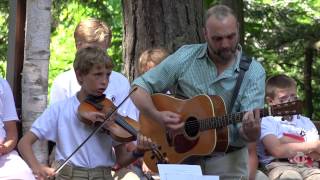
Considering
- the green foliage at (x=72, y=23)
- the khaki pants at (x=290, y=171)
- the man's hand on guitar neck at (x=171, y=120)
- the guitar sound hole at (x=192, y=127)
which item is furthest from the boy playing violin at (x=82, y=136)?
the green foliage at (x=72, y=23)

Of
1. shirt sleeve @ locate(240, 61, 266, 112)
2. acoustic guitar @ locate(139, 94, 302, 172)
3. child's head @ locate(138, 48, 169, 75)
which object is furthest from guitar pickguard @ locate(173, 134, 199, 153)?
child's head @ locate(138, 48, 169, 75)

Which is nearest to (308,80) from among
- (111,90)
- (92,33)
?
(92,33)

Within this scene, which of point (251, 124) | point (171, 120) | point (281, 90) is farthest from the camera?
point (281, 90)

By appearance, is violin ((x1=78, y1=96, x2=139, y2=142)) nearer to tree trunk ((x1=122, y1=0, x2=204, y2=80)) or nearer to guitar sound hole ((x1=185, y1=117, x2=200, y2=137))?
guitar sound hole ((x1=185, y1=117, x2=200, y2=137))

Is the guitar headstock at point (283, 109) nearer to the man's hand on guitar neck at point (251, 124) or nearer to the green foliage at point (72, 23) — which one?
the man's hand on guitar neck at point (251, 124)

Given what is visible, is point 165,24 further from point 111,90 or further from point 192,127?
point 192,127

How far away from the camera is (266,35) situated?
464 inches

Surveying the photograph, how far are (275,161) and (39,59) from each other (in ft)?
7.27

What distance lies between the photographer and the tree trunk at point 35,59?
5.07 metres

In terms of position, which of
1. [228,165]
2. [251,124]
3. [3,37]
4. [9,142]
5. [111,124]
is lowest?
[3,37]

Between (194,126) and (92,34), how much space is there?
1.33 meters

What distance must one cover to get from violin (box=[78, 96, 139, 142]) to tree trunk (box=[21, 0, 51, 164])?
878 millimetres

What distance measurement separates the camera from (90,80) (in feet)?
14.2

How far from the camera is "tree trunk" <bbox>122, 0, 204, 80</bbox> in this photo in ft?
21.2
